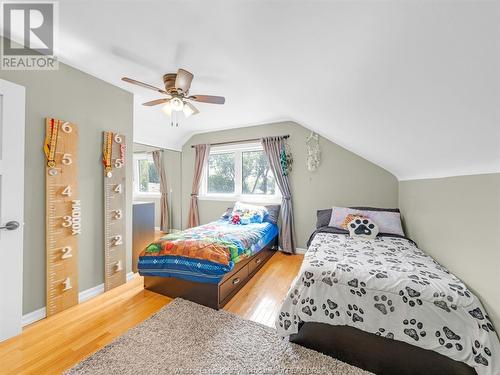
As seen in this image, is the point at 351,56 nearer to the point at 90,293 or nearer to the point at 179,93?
the point at 179,93

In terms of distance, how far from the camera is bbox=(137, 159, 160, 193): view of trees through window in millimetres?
4250

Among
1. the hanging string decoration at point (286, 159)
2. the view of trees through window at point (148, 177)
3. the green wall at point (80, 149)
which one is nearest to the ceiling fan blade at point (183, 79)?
the green wall at point (80, 149)

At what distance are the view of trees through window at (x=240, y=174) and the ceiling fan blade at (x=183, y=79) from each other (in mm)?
2245

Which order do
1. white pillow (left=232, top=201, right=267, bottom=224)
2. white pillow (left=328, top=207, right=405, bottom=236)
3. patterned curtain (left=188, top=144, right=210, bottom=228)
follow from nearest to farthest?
white pillow (left=328, top=207, right=405, bottom=236)
white pillow (left=232, top=201, right=267, bottom=224)
patterned curtain (left=188, top=144, right=210, bottom=228)

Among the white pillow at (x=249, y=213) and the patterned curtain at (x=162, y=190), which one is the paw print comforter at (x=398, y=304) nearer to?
the white pillow at (x=249, y=213)


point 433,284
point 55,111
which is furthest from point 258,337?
point 55,111

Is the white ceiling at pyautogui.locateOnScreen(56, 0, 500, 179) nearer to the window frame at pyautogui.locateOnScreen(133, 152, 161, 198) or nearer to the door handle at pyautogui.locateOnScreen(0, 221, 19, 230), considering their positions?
the door handle at pyautogui.locateOnScreen(0, 221, 19, 230)

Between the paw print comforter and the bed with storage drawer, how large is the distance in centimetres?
70

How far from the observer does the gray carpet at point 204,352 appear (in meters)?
1.30

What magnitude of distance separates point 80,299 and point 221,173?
297 cm

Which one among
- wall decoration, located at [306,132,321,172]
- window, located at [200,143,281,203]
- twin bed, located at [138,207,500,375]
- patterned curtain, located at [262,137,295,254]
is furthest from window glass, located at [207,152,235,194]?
twin bed, located at [138,207,500,375]

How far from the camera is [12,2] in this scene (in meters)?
1.37

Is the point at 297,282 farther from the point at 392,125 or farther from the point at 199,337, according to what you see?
the point at 392,125

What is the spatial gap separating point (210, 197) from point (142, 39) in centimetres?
310
